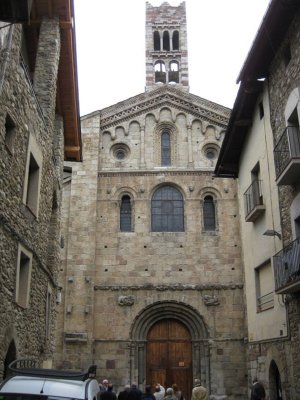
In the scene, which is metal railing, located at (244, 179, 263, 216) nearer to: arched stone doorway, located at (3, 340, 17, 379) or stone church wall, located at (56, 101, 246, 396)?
arched stone doorway, located at (3, 340, 17, 379)

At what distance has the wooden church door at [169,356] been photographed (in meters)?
21.3

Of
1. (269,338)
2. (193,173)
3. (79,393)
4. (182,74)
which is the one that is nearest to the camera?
(79,393)

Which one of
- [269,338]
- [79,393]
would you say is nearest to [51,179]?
[269,338]

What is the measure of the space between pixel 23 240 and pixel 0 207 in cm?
175

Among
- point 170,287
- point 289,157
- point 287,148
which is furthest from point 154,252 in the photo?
point 289,157

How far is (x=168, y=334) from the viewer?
22.3 metres

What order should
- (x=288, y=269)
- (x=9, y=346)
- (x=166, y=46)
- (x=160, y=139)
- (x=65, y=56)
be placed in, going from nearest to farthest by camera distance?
(x=9, y=346)
(x=288, y=269)
(x=65, y=56)
(x=160, y=139)
(x=166, y=46)

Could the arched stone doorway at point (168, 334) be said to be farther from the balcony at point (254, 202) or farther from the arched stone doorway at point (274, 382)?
the arched stone doorway at point (274, 382)

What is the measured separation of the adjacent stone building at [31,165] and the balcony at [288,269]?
17.7 feet

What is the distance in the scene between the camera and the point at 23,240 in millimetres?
10461

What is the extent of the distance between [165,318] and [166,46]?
17567mm

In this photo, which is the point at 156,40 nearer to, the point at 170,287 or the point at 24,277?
the point at 170,287

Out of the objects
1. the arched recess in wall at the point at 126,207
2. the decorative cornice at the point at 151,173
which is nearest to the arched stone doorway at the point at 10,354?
the arched recess in wall at the point at 126,207

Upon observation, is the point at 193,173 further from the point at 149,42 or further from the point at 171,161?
the point at 149,42
